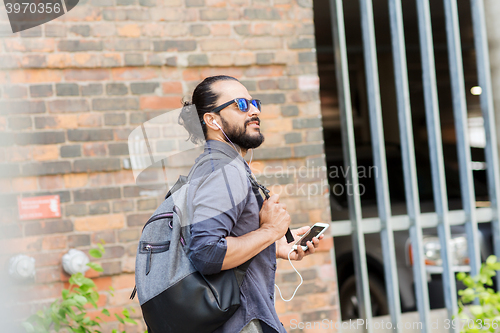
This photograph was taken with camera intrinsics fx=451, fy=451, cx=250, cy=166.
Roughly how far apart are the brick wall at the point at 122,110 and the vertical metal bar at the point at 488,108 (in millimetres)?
1328

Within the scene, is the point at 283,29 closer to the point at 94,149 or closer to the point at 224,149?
the point at 94,149

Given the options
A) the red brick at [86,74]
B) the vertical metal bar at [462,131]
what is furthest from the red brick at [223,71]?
the vertical metal bar at [462,131]

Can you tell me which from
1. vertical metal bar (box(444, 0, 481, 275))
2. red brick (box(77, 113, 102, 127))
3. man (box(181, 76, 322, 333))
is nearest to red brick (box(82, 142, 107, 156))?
red brick (box(77, 113, 102, 127))

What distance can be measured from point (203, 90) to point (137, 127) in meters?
0.97

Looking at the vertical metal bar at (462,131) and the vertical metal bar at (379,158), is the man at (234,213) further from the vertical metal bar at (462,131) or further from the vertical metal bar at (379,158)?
the vertical metal bar at (462,131)

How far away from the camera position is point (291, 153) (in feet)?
9.69

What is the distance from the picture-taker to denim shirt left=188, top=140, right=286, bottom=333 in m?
1.42

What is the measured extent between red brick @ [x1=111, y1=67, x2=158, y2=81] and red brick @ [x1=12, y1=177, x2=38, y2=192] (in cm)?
78

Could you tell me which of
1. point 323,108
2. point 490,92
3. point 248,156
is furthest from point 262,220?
point 323,108

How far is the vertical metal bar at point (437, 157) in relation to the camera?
3.21 metres

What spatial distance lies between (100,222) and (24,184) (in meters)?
0.48

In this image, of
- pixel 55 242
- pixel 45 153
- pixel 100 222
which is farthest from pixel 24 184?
pixel 100 222

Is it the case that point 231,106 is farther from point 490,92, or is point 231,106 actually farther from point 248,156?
point 490,92

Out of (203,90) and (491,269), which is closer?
(203,90)
